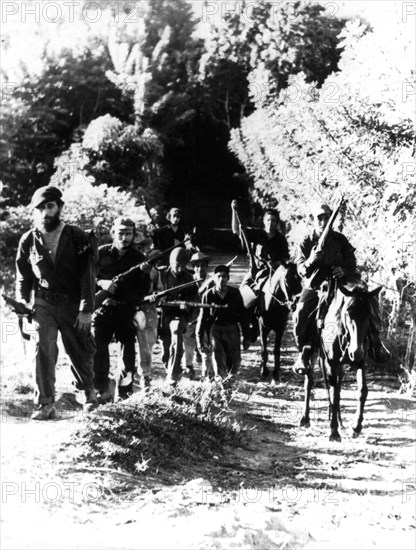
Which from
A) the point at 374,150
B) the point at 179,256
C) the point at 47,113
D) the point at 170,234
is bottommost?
the point at 179,256

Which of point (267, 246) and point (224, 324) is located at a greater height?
point (267, 246)

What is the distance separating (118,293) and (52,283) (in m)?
1.24

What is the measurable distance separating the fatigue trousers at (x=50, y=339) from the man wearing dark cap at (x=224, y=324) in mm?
2433

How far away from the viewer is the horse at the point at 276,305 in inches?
370

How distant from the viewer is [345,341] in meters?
6.46

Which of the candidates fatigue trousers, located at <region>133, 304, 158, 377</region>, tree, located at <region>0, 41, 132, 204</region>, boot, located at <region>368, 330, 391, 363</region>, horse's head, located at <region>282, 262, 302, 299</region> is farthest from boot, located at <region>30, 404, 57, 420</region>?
tree, located at <region>0, 41, 132, 204</region>

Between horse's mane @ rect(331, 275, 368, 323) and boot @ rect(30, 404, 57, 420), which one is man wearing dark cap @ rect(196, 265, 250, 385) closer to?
horse's mane @ rect(331, 275, 368, 323)

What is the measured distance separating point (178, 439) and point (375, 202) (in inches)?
127

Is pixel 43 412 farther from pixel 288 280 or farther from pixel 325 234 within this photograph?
pixel 288 280

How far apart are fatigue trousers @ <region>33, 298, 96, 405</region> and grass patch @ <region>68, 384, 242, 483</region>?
1.68ft

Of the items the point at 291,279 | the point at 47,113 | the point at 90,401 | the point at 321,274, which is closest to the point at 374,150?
the point at 321,274

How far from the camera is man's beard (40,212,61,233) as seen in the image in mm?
5434

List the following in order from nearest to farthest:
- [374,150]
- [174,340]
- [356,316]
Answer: [356,316] → [374,150] → [174,340]

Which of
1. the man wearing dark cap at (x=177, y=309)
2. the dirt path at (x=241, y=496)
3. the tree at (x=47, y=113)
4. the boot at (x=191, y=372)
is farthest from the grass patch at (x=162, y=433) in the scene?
the tree at (x=47, y=113)
